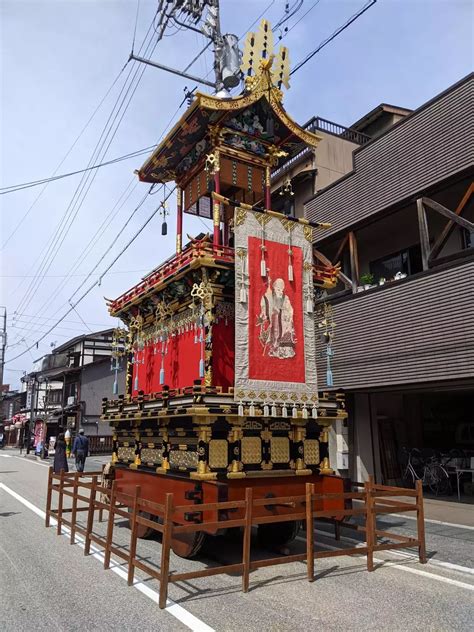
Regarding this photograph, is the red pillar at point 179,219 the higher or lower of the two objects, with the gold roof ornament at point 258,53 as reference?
lower

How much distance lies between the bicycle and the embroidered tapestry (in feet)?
25.7

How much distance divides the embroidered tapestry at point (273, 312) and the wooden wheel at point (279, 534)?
2.14m

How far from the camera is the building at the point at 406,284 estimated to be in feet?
40.7

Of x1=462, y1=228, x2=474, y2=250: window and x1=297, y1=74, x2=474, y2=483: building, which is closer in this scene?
x1=297, y1=74, x2=474, y2=483: building

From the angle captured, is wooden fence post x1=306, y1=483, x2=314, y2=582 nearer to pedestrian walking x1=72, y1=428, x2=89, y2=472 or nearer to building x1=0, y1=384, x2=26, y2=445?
pedestrian walking x1=72, y1=428, x2=89, y2=472

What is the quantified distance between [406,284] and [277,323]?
5692 mm

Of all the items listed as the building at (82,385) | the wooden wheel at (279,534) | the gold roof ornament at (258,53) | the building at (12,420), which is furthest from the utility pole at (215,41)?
Result: the building at (12,420)

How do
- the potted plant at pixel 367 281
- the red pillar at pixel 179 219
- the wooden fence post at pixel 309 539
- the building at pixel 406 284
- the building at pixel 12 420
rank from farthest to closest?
the building at pixel 12 420 < the potted plant at pixel 367 281 < the red pillar at pixel 179 219 < the building at pixel 406 284 < the wooden fence post at pixel 309 539

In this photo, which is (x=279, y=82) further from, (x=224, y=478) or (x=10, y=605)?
(x=10, y=605)

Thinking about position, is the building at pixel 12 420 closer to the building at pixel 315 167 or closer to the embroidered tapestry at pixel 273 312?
the building at pixel 315 167

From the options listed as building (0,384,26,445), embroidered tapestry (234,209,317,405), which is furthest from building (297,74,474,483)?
building (0,384,26,445)

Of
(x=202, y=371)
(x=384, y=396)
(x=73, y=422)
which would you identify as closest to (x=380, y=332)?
(x=384, y=396)

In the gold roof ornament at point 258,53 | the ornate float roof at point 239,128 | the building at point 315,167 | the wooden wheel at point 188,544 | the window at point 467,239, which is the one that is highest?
the building at point 315,167

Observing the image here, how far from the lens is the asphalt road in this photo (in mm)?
4961
